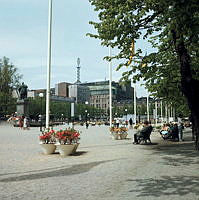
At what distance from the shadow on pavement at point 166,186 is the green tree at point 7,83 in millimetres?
64416

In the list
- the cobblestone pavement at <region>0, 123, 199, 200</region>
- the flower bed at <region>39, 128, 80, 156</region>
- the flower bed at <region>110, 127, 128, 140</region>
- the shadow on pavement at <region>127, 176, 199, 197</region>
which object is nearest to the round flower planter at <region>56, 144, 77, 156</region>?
the flower bed at <region>39, 128, 80, 156</region>

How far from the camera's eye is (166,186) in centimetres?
701

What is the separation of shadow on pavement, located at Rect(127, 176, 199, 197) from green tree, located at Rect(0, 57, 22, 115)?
211 feet

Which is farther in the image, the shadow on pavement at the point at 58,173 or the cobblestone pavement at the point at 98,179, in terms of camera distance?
the shadow on pavement at the point at 58,173

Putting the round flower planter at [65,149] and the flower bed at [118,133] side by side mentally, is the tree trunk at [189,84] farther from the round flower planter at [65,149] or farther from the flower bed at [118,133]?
the flower bed at [118,133]

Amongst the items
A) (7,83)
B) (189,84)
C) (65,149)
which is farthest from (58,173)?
(7,83)

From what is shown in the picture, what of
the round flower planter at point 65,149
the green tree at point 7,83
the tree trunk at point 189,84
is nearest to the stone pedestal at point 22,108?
the green tree at point 7,83

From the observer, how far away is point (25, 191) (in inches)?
260

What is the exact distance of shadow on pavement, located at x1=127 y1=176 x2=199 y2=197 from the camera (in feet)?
20.9

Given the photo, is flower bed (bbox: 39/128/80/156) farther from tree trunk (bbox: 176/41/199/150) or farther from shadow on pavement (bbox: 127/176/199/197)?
shadow on pavement (bbox: 127/176/199/197)

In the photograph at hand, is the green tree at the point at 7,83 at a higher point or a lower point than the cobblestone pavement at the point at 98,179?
higher

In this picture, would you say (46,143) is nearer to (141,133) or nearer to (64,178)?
(64,178)

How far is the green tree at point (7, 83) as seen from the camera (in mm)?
68875

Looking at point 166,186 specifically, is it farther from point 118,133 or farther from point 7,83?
point 7,83
